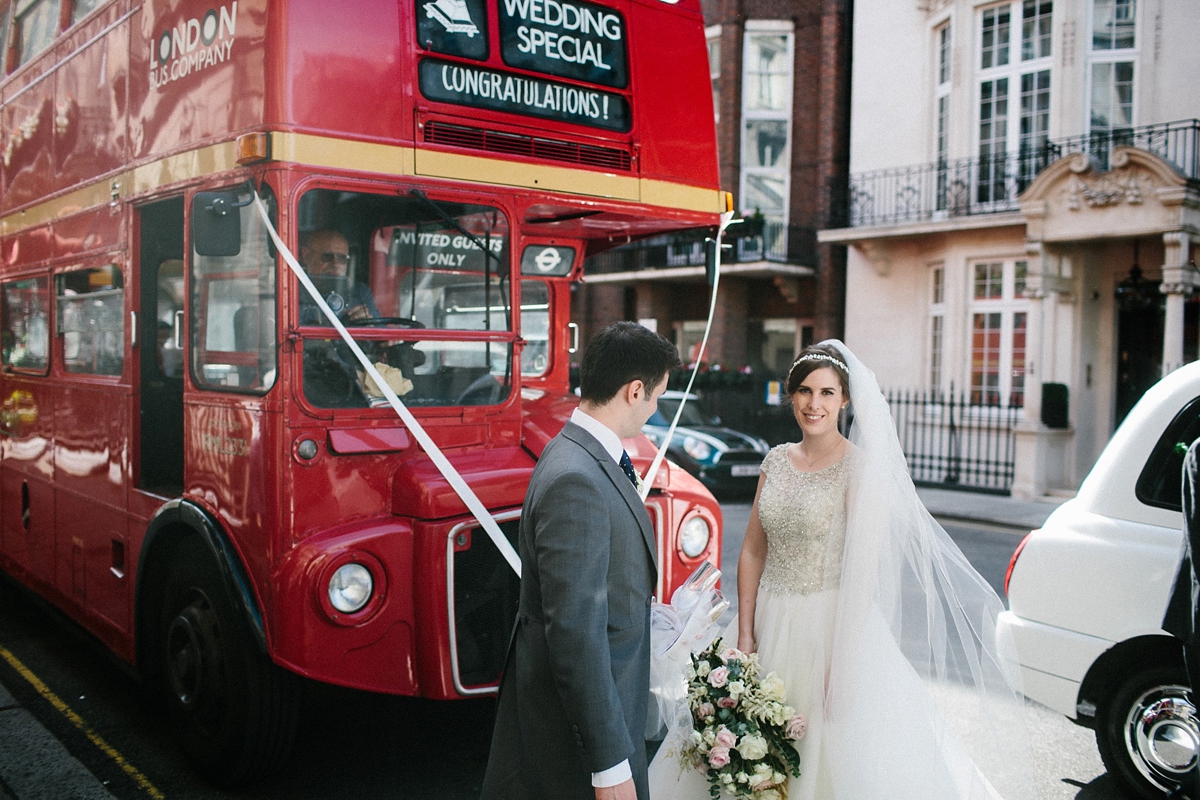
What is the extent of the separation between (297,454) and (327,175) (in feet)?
3.64

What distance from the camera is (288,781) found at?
4250 mm

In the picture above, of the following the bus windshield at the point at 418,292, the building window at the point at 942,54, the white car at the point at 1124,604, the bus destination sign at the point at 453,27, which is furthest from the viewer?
the building window at the point at 942,54

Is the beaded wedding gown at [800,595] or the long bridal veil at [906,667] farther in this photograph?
the beaded wedding gown at [800,595]

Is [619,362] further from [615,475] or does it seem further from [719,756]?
[719,756]

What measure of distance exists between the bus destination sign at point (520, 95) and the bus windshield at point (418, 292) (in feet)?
1.60

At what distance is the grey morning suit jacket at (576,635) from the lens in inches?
87.1

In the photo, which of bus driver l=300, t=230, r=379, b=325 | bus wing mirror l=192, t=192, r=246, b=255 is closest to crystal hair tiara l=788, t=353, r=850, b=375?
bus driver l=300, t=230, r=379, b=325

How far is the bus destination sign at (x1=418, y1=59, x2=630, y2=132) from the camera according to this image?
416 cm

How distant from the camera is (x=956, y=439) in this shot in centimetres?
1561

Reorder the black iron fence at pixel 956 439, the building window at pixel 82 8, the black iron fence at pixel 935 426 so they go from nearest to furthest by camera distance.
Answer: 1. the building window at pixel 82 8
2. the black iron fence at pixel 956 439
3. the black iron fence at pixel 935 426

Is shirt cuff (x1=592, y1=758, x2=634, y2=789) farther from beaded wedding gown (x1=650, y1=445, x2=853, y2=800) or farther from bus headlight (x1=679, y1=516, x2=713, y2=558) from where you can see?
bus headlight (x1=679, y1=516, x2=713, y2=558)

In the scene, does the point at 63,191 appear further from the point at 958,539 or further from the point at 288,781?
the point at 958,539

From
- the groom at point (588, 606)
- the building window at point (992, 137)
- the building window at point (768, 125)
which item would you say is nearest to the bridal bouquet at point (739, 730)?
the groom at point (588, 606)

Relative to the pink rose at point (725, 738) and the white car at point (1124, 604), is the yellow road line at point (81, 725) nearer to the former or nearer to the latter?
the pink rose at point (725, 738)
